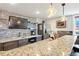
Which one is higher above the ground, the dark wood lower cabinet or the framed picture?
the framed picture

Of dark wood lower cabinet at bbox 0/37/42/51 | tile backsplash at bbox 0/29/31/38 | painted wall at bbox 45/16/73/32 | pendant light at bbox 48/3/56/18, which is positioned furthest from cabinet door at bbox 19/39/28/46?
pendant light at bbox 48/3/56/18

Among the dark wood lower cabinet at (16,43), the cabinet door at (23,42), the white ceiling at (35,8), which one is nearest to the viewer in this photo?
the white ceiling at (35,8)

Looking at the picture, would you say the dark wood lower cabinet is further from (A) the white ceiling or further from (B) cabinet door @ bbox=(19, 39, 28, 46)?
(A) the white ceiling

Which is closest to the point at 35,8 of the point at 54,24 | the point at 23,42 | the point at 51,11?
the point at 51,11

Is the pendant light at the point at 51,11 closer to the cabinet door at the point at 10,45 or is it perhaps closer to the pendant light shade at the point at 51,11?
the pendant light shade at the point at 51,11

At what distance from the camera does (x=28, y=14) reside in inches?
62.7

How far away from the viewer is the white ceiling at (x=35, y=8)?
143cm

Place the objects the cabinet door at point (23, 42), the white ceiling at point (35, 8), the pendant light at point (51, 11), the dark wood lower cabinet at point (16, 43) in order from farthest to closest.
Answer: the cabinet door at point (23, 42), the dark wood lower cabinet at point (16, 43), the pendant light at point (51, 11), the white ceiling at point (35, 8)

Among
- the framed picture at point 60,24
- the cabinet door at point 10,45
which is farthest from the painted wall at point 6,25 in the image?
the framed picture at point 60,24

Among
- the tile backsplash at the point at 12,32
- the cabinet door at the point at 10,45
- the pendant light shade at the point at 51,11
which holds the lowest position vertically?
the cabinet door at the point at 10,45

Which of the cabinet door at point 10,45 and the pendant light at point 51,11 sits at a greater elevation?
the pendant light at point 51,11

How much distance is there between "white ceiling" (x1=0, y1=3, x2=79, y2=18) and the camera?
1.43 m

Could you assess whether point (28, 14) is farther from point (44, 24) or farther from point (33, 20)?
point (44, 24)

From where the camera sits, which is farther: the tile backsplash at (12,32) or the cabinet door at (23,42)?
the cabinet door at (23,42)
